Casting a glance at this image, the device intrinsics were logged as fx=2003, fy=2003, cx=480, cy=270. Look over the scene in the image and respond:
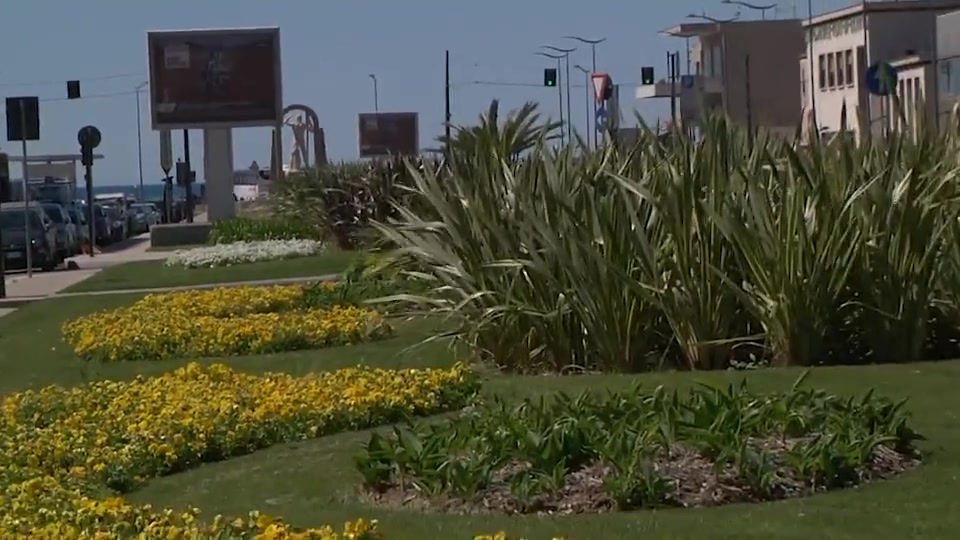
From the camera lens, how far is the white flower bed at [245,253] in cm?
3528

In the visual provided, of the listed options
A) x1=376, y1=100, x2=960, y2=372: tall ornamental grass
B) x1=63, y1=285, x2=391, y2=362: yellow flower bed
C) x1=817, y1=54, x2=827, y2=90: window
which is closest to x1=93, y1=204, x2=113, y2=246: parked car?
x1=817, y1=54, x2=827, y2=90: window

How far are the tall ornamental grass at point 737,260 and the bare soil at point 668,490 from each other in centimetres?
436

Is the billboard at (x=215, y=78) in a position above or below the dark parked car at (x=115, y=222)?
above

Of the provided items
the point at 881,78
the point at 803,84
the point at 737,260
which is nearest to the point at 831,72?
the point at 803,84

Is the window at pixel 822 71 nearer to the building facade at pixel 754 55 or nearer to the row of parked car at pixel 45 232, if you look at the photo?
the building facade at pixel 754 55

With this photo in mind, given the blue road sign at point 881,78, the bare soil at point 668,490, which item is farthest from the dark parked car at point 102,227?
the bare soil at point 668,490

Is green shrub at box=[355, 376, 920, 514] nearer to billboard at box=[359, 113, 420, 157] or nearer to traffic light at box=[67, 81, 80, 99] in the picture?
traffic light at box=[67, 81, 80, 99]

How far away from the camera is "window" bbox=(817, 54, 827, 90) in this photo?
72.2 metres

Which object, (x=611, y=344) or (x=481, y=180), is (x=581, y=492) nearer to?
(x=611, y=344)

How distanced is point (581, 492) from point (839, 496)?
114cm

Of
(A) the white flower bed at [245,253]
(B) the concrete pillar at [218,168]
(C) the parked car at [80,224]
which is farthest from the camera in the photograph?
(C) the parked car at [80,224]

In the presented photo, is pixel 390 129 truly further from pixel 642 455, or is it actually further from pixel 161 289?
pixel 642 455

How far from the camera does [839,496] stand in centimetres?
887

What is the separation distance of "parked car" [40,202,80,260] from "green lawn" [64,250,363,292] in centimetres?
961
